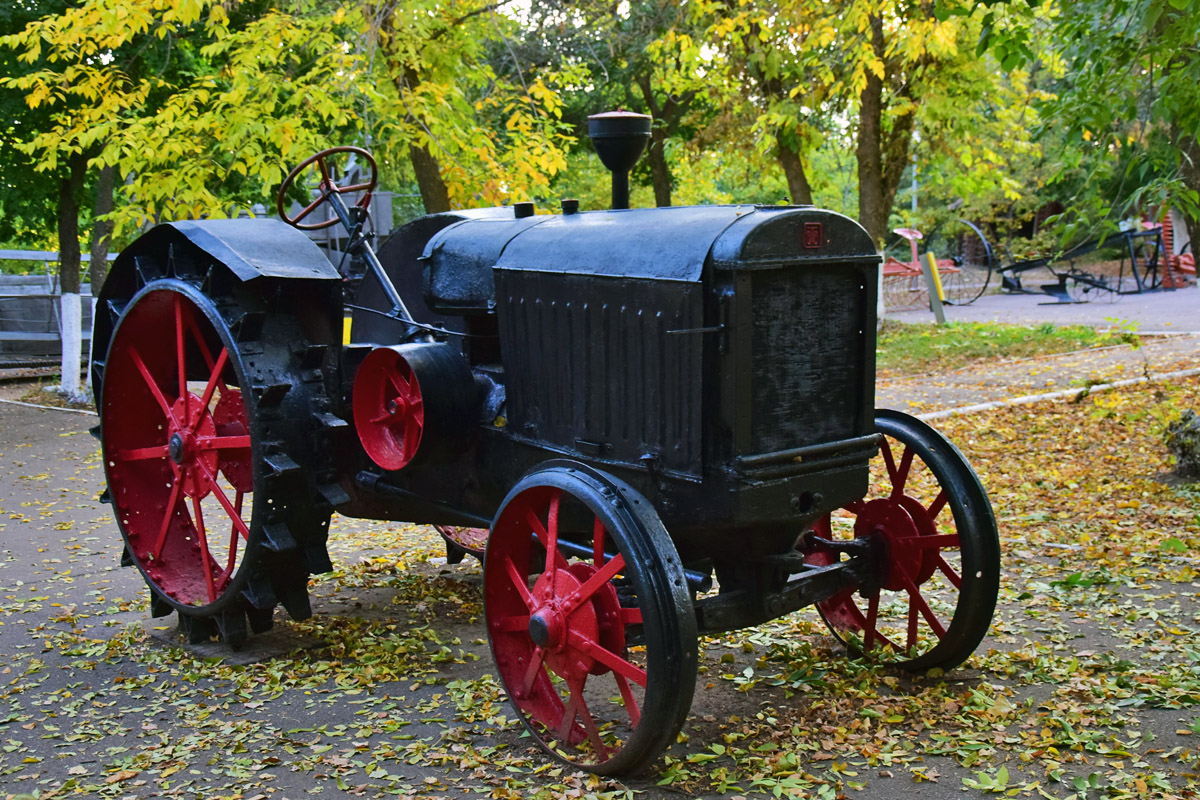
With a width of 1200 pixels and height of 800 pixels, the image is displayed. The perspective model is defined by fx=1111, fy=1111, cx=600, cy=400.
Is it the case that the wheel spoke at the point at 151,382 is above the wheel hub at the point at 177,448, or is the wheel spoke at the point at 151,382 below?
above

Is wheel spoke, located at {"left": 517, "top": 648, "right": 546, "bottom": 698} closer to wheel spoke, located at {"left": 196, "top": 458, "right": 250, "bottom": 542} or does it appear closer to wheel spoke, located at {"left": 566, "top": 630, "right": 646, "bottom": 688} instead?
wheel spoke, located at {"left": 566, "top": 630, "right": 646, "bottom": 688}

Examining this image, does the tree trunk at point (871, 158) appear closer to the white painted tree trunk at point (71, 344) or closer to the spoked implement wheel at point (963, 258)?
the spoked implement wheel at point (963, 258)

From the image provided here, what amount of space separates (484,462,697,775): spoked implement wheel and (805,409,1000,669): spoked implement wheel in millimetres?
902

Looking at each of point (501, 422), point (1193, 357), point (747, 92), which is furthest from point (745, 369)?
point (747, 92)

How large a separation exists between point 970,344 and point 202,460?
11.5m

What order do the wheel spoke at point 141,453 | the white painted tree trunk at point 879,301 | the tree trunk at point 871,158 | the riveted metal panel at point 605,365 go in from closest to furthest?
1. the riveted metal panel at point 605,365
2. the white painted tree trunk at point 879,301
3. the wheel spoke at point 141,453
4. the tree trunk at point 871,158

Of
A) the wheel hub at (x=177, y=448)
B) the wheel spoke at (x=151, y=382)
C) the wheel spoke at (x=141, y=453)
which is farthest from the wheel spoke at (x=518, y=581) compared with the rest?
the wheel spoke at (x=141, y=453)

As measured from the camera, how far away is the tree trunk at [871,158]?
14.3m

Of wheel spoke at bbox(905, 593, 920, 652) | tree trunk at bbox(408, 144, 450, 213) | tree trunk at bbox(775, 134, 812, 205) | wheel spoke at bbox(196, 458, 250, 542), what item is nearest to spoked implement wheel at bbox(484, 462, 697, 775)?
wheel spoke at bbox(905, 593, 920, 652)

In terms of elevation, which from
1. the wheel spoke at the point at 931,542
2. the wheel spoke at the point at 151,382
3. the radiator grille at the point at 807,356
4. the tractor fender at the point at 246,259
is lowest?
the wheel spoke at the point at 931,542

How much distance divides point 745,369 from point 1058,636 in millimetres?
2055

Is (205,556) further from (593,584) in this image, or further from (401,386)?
(593,584)

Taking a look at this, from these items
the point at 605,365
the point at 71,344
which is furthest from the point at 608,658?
the point at 71,344

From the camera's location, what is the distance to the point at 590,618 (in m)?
3.19
